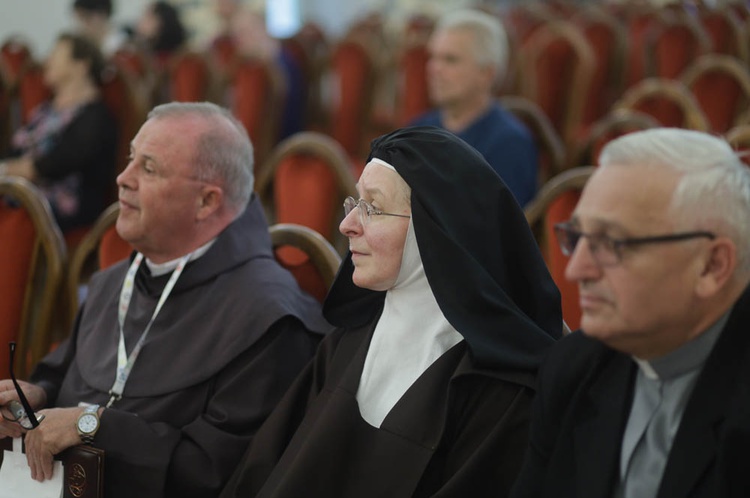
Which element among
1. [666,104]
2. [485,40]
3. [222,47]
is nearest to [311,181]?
[485,40]

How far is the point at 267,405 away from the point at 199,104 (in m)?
0.80

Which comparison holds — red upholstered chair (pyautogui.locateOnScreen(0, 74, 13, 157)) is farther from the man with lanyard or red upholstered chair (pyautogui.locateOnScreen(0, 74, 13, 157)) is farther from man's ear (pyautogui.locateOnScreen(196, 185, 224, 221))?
man's ear (pyautogui.locateOnScreen(196, 185, 224, 221))

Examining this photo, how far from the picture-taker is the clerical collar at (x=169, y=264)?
2562 mm

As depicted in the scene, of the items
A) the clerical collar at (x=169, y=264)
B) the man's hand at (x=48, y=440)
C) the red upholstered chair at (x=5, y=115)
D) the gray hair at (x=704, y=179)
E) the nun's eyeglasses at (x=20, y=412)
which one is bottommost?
the red upholstered chair at (x=5, y=115)

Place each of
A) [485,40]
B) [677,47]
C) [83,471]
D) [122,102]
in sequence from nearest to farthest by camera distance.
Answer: [83,471] → [485,40] → [122,102] → [677,47]

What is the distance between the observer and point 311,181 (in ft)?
11.6

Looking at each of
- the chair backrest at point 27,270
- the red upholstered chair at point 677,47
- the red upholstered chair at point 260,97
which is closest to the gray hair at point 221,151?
the chair backrest at point 27,270

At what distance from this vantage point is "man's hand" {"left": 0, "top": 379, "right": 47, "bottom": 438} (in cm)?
228

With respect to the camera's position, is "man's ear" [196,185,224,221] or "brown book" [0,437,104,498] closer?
"brown book" [0,437,104,498]

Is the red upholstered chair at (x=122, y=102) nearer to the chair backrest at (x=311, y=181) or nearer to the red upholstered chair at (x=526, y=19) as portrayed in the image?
the chair backrest at (x=311, y=181)

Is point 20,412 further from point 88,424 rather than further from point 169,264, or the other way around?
point 169,264

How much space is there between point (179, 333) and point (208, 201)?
340mm

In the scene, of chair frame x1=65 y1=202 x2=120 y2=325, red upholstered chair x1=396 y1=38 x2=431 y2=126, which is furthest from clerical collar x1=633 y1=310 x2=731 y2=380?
red upholstered chair x1=396 y1=38 x2=431 y2=126

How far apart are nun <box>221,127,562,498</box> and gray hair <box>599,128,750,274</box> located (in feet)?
1.42
